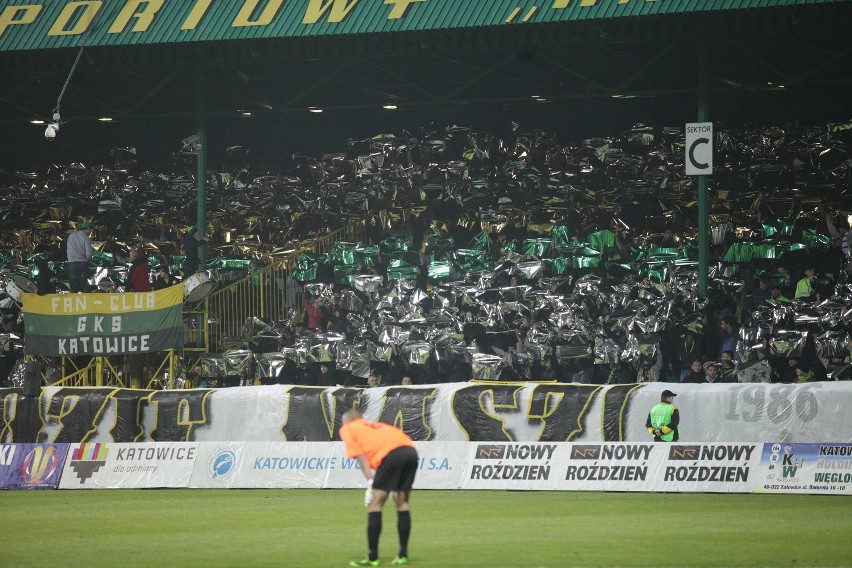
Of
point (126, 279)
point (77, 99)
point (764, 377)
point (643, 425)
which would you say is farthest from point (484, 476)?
point (77, 99)

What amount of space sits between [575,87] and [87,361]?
47.3 feet

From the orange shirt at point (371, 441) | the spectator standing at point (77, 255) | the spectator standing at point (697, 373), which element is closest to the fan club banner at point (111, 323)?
the spectator standing at point (77, 255)

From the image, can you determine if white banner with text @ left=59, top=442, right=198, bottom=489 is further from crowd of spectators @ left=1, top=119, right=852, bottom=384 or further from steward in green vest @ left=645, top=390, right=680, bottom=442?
steward in green vest @ left=645, top=390, right=680, bottom=442

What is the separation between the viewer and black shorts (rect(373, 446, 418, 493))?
12992 mm

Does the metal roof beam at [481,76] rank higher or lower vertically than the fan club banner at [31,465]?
higher

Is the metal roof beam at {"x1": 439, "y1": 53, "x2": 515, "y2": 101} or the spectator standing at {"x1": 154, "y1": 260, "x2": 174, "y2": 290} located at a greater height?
the metal roof beam at {"x1": 439, "y1": 53, "x2": 515, "y2": 101}

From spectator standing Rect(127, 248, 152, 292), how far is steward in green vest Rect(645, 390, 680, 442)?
40.8 feet

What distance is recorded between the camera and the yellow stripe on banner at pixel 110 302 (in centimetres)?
2873

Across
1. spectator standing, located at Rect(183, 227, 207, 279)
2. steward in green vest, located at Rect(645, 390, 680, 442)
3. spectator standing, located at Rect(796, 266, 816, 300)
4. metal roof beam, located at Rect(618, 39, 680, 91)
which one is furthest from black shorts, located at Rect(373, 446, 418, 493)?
spectator standing, located at Rect(183, 227, 207, 279)

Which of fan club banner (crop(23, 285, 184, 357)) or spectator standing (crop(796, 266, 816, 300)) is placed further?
fan club banner (crop(23, 285, 184, 357))

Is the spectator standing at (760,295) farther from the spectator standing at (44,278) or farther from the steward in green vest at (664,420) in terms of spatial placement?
the spectator standing at (44,278)

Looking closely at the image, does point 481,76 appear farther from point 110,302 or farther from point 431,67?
point 110,302

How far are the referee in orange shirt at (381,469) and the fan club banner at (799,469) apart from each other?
373 inches

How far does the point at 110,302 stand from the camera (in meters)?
28.9
